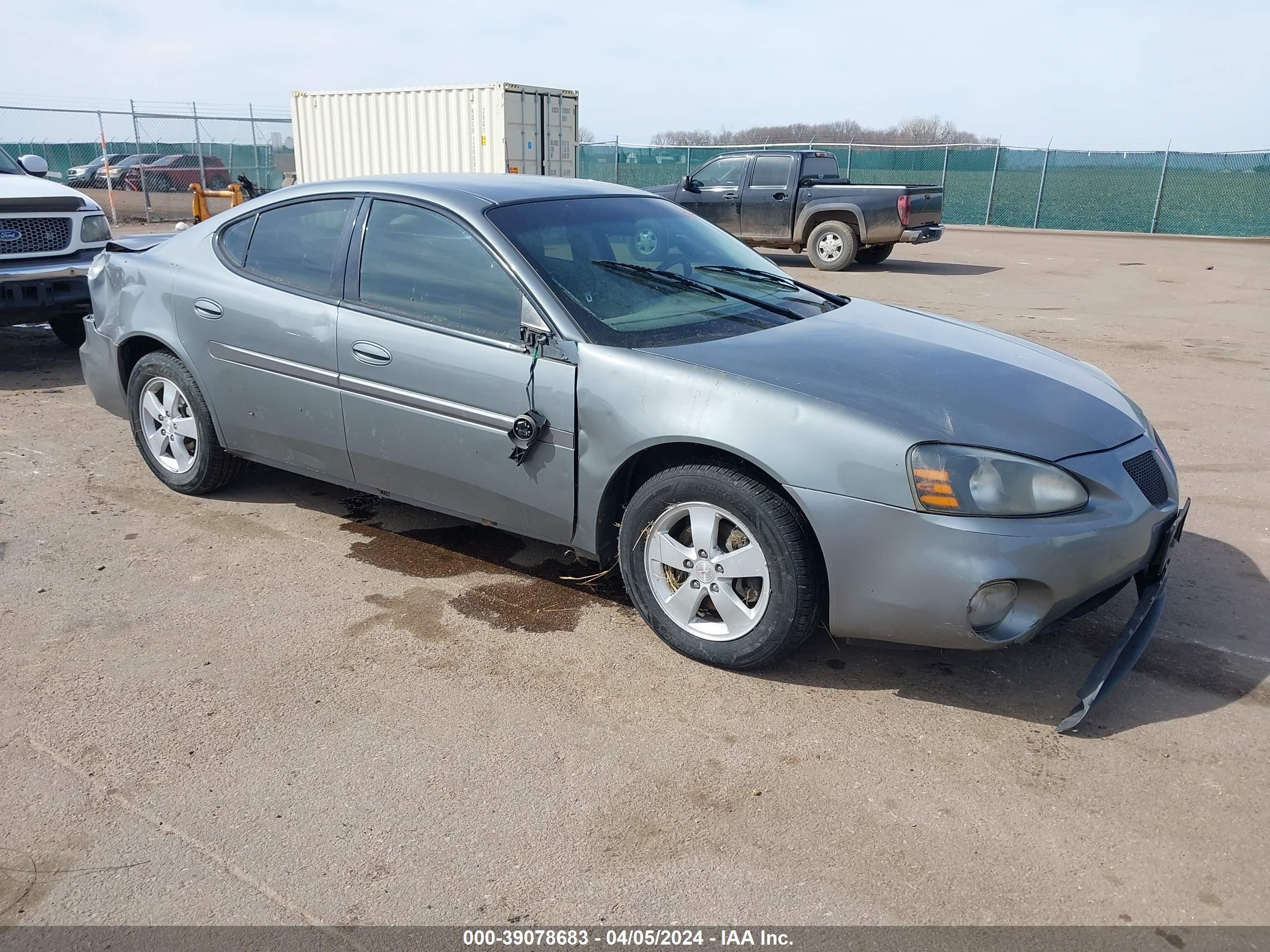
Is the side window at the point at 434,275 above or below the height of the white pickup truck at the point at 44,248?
above

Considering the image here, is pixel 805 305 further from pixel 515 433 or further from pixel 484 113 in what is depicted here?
pixel 484 113

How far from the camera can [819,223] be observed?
54.7ft

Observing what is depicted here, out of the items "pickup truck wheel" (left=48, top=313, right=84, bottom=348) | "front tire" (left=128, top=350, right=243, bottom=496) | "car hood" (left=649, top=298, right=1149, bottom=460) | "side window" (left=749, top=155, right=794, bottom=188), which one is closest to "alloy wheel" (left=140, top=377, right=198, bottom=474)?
"front tire" (left=128, top=350, right=243, bottom=496)

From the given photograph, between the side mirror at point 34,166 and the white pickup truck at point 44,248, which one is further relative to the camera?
the side mirror at point 34,166

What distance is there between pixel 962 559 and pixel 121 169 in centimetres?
2876

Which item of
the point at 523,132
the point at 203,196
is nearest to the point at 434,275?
the point at 523,132

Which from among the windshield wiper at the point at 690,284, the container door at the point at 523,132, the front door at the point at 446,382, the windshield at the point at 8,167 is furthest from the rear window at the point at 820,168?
the front door at the point at 446,382

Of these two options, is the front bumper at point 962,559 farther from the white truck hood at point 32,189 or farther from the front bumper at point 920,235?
the front bumper at point 920,235

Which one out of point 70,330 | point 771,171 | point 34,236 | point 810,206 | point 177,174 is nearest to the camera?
point 34,236

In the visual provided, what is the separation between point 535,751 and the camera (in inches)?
122

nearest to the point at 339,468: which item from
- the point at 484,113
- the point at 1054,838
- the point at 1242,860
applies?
the point at 1054,838

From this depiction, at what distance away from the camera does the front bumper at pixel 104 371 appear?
532cm

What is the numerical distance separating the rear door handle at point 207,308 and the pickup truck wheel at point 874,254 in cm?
1405

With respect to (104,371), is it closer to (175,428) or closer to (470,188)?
(175,428)
